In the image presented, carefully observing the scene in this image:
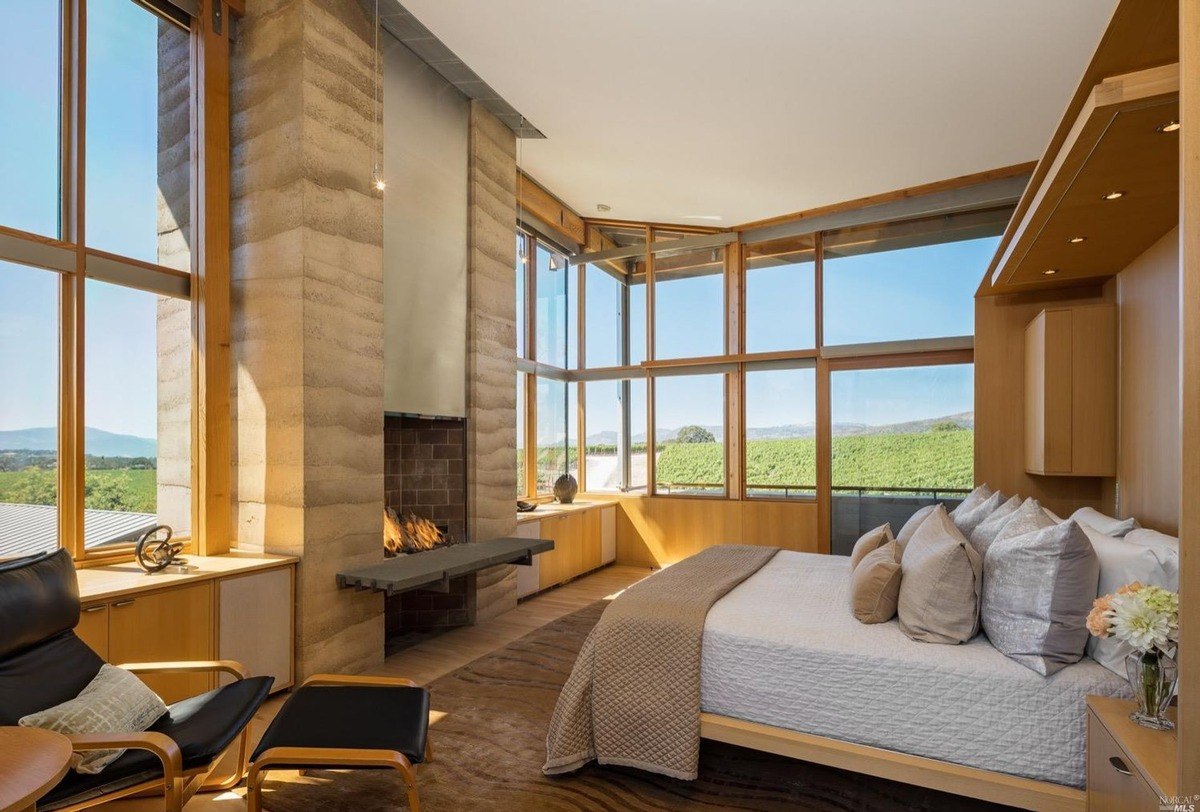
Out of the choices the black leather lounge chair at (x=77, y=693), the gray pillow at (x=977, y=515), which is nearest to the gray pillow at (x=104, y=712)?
the black leather lounge chair at (x=77, y=693)

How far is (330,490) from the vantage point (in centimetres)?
362

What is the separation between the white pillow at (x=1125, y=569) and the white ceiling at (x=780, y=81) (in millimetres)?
2519

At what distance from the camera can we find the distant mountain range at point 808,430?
5.71 m

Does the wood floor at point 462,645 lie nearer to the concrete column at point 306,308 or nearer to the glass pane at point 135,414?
the concrete column at point 306,308

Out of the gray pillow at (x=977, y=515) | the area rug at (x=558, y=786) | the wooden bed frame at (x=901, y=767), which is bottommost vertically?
the area rug at (x=558, y=786)

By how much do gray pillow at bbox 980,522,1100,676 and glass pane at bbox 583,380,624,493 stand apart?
17.2 feet

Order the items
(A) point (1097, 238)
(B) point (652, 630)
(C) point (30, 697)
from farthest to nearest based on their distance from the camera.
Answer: (A) point (1097, 238), (B) point (652, 630), (C) point (30, 697)

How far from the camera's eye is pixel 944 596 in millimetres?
2408

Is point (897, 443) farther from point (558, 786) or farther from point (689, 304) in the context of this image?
point (558, 786)

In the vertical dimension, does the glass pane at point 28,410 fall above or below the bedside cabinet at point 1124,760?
above

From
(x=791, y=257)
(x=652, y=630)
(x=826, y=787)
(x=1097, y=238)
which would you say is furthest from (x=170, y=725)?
(x=791, y=257)

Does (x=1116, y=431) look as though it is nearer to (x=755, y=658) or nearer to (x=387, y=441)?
(x=755, y=658)

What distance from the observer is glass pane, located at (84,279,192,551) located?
3.18m

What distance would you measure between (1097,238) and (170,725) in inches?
171
